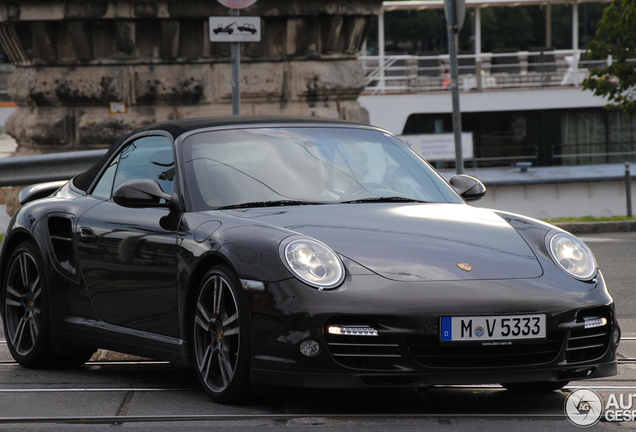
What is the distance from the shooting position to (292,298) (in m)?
4.20

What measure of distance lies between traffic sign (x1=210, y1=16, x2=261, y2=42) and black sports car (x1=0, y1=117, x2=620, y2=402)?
3.90 m

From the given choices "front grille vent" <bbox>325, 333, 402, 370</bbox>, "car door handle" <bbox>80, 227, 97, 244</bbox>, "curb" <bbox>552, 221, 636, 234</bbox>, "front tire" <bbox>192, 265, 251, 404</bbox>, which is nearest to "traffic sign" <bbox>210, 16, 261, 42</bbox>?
"car door handle" <bbox>80, 227, 97, 244</bbox>

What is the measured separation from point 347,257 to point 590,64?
32.8 metres

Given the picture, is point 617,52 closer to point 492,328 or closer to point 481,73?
point 481,73

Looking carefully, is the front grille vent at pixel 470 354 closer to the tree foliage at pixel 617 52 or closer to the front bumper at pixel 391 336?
the front bumper at pixel 391 336

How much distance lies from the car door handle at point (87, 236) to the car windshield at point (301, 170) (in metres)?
0.67

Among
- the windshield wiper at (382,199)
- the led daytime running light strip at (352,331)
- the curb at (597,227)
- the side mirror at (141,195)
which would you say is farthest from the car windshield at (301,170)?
the curb at (597,227)

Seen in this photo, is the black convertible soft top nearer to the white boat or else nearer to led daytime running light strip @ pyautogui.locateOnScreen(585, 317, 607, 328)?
led daytime running light strip @ pyautogui.locateOnScreen(585, 317, 607, 328)

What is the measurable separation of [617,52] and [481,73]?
15.2m

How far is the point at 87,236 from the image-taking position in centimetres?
556

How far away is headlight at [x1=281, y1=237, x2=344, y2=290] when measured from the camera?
13.9 ft

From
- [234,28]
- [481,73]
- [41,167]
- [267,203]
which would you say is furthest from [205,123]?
[481,73]

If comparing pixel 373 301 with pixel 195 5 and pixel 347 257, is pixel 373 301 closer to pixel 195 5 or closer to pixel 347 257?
pixel 347 257

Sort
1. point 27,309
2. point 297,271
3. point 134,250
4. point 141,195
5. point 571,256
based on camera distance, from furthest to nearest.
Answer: point 27,309 < point 134,250 < point 141,195 < point 571,256 < point 297,271
